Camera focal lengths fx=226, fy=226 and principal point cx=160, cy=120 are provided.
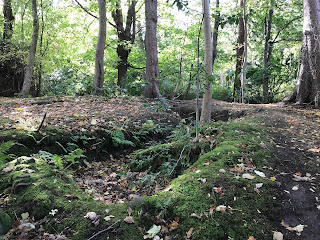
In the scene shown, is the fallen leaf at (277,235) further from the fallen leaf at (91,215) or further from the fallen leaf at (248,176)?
the fallen leaf at (91,215)

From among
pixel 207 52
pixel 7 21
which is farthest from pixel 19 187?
pixel 7 21

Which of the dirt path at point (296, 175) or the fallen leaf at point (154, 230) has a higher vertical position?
the dirt path at point (296, 175)

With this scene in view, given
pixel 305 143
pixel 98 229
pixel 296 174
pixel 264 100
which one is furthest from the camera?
pixel 264 100

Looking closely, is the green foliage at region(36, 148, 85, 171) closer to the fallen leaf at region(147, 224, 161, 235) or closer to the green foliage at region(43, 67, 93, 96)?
the fallen leaf at region(147, 224, 161, 235)

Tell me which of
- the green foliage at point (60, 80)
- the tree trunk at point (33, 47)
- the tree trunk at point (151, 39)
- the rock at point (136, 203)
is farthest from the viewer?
A: the green foliage at point (60, 80)

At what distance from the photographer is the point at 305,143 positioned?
4176 millimetres

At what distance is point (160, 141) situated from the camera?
6.33 meters

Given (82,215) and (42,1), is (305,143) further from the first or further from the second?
(42,1)

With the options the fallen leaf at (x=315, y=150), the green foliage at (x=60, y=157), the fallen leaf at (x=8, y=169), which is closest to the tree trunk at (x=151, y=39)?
the green foliage at (x=60, y=157)

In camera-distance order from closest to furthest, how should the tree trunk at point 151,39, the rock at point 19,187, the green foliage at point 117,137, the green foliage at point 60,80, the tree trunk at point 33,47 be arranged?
the rock at point 19,187 < the green foliage at point 117,137 < the tree trunk at point 151,39 < the tree trunk at point 33,47 < the green foliage at point 60,80

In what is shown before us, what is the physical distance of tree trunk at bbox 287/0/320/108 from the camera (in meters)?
7.22

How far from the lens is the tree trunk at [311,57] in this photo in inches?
284

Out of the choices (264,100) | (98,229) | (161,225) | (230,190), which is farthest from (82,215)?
(264,100)

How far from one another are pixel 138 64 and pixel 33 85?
7176mm
